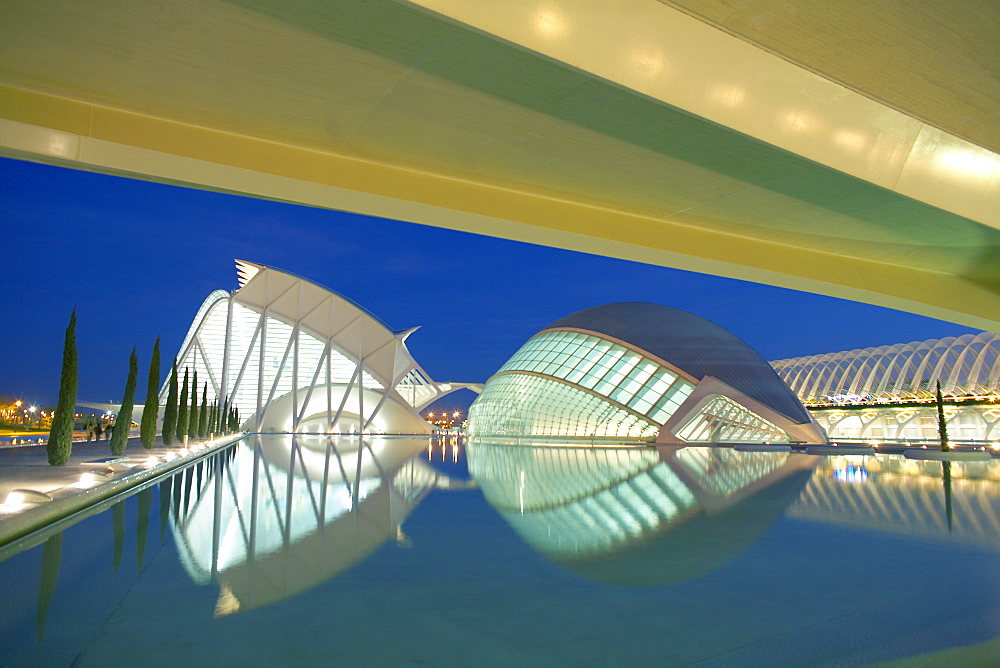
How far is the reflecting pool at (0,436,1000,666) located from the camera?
Result: 3.17m

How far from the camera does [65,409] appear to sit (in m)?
13.7

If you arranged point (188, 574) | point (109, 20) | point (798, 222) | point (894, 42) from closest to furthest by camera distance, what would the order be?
point (109, 20) < point (894, 42) < point (188, 574) < point (798, 222)

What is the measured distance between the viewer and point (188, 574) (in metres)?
4.70

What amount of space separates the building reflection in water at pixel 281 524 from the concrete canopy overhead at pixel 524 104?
9.72 ft

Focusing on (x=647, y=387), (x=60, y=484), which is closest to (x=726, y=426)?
(x=647, y=387)

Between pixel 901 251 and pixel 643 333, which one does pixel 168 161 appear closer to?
pixel 901 251

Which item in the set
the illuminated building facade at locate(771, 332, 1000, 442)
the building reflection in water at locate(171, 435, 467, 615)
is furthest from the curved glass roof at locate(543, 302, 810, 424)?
the building reflection in water at locate(171, 435, 467, 615)

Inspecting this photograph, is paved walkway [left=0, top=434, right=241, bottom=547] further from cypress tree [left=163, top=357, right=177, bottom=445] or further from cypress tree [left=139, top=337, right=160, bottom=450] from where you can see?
cypress tree [left=163, top=357, right=177, bottom=445]

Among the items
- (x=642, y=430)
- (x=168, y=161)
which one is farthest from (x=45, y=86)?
(x=642, y=430)

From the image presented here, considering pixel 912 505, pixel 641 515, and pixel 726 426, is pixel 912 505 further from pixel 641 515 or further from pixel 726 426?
pixel 726 426

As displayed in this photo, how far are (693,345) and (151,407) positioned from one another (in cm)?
2701

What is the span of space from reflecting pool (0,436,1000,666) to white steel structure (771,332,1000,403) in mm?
45677

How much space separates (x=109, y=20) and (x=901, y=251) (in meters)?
8.64

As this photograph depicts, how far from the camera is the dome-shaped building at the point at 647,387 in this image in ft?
111
